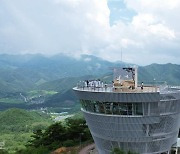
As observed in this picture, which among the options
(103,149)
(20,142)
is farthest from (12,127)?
(103,149)

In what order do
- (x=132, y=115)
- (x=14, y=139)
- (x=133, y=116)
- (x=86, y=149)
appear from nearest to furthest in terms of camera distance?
(x=133, y=116)
(x=132, y=115)
(x=86, y=149)
(x=14, y=139)

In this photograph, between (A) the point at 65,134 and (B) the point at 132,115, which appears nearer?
(B) the point at 132,115

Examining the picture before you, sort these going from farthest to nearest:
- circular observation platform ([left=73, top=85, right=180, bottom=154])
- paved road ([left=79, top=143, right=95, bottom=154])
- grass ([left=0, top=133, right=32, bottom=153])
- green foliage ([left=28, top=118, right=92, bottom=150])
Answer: grass ([left=0, top=133, right=32, bottom=153]) < green foliage ([left=28, top=118, right=92, bottom=150]) < paved road ([left=79, top=143, right=95, bottom=154]) < circular observation platform ([left=73, top=85, right=180, bottom=154])

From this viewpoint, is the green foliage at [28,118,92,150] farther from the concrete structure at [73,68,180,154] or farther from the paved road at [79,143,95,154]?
the concrete structure at [73,68,180,154]

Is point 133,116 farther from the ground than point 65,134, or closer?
farther from the ground

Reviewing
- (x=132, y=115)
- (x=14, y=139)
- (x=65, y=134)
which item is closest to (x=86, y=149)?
(x=65, y=134)

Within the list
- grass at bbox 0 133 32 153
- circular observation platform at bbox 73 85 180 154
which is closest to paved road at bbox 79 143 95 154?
circular observation platform at bbox 73 85 180 154

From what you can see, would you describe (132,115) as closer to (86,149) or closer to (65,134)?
(86,149)

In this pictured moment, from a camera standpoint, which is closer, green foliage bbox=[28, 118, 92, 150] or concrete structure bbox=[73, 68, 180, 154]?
concrete structure bbox=[73, 68, 180, 154]

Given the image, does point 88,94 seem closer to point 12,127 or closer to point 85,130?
point 85,130
